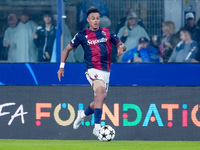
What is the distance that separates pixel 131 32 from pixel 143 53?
43cm

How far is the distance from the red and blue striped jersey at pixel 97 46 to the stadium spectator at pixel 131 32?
184 centimetres

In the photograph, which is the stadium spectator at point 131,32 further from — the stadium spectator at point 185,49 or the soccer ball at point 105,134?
the soccer ball at point 105,134

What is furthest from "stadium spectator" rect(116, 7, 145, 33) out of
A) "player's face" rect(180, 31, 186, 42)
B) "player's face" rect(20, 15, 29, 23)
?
"player's face" rect(20, 15, 29, 23)

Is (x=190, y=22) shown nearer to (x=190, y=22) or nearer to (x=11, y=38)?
(x=190, y=22)

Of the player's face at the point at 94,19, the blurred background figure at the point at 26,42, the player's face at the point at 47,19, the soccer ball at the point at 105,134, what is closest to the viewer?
the soccer ball at the point at 105,134

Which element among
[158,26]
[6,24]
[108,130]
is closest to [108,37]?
[108,130]

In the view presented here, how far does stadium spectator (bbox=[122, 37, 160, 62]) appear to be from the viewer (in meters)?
10.3

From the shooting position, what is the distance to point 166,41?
33.8 ft

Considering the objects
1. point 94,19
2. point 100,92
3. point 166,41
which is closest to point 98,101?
point 100,92

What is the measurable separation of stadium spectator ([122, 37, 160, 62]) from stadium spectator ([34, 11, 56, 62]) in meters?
1.35
